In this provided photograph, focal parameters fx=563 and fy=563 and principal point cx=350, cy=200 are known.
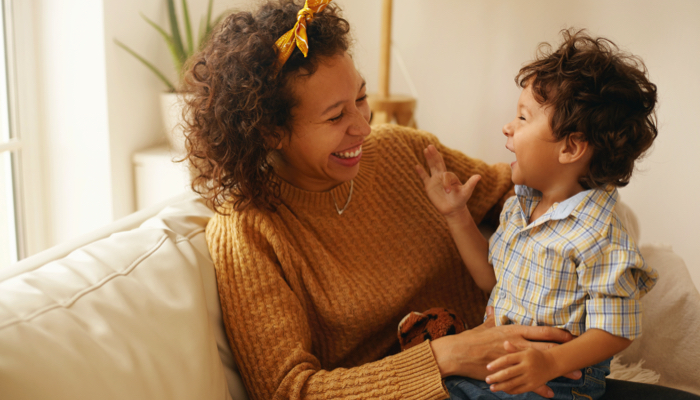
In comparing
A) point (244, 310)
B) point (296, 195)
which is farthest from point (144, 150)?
point (244, 310)

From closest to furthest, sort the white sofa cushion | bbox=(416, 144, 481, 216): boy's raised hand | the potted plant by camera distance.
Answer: the white sofa cushion
bbox=(416, 144, 481, 216): boy's raised hand
the potted plant

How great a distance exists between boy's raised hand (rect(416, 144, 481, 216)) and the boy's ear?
9.4 inches

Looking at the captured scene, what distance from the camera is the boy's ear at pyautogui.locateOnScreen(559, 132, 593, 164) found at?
110cm

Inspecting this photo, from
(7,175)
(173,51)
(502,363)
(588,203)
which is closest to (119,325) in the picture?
(502,363)

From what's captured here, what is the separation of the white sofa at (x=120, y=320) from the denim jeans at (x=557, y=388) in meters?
0.45

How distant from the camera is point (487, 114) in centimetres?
325

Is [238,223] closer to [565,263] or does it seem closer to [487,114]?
[565,263]

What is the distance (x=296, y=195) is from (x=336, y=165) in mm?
126

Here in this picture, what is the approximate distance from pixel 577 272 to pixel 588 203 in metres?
0.14

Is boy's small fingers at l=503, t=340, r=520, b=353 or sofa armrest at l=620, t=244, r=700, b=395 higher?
boy's small fingers at l=503, t=340, r=520, b=353

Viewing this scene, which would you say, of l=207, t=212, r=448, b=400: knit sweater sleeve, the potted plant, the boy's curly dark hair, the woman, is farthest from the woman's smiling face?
the potted plant

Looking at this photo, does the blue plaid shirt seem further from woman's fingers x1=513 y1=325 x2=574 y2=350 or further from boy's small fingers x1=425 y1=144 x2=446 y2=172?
boy's small fingers x1=425 y1=144 x2=446 y2=172

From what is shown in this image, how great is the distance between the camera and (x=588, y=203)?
1.12m

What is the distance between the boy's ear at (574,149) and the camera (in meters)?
1.10
